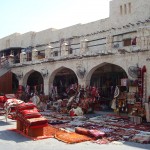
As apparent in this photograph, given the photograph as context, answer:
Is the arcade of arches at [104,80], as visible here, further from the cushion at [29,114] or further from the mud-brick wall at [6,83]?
the cushion at [29,114]

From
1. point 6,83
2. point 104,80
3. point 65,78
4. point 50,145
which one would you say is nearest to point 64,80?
point 65,78

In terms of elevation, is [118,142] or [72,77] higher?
[72,77]

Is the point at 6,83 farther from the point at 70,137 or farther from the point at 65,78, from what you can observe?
the point at 70,137

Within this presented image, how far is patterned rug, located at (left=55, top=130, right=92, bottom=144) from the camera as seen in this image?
29.3 ft

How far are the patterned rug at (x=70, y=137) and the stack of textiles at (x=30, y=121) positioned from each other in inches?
26.3

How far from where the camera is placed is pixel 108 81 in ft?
57.1

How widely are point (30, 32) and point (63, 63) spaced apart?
888cm

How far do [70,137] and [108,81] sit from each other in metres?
8.56

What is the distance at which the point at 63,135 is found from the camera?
9.61 metres

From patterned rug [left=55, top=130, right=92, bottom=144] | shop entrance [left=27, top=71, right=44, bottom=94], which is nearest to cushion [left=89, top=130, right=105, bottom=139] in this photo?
patterned rug [left=55, top=130, right=92, bottom=144]

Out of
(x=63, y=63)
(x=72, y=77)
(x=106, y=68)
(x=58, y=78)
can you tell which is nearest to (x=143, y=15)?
(x=106, y=68)

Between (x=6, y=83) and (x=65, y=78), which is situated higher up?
(x=65, y=78)

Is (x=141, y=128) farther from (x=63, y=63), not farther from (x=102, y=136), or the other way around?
(x=63, y=63)

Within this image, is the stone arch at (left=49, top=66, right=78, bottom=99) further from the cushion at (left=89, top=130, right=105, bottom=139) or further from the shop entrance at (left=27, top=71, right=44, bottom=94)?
the cushion at (left=89, top=130, right=105, bottom=139)
